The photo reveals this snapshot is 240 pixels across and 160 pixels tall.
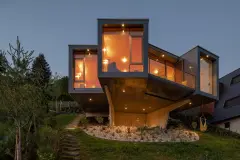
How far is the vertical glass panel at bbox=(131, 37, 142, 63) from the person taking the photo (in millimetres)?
16688

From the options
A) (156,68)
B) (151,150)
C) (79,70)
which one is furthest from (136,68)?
(79,70)

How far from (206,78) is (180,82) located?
9.21 ft

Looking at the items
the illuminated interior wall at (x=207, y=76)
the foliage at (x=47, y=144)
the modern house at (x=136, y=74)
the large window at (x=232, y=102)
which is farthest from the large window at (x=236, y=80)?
the foliage at (x=47, y=144)

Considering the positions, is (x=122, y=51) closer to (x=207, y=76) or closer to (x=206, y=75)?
(x=206, y=75)

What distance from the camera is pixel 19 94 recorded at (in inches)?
443

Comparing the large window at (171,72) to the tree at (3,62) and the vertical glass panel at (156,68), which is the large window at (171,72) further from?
the tree at (3,62)

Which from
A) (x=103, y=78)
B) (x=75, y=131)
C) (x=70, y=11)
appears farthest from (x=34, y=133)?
(x=70, y=11)

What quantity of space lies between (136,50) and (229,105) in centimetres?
2340

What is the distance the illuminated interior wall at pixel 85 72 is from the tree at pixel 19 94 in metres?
10.5

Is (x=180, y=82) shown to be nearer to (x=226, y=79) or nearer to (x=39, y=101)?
(x=39, y=101)

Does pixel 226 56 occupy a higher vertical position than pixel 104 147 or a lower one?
higher

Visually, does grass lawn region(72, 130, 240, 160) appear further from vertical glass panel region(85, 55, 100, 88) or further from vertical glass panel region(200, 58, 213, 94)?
vertical glass panel region(85, 55, 100, 88)

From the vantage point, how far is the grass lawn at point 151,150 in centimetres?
Result: 1427

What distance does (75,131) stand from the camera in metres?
19.0
